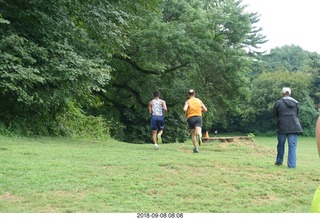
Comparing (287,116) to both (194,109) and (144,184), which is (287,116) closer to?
(194,109)

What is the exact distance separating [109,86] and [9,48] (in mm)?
13161

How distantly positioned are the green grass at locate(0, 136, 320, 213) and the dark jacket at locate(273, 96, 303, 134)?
33.0 inches

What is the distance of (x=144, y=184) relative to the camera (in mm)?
7285

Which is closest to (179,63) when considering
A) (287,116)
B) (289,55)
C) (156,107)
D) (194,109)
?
(156,107)

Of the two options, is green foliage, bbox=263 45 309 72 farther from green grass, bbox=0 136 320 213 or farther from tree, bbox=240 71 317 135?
green grass, bbox=0 136 320 213

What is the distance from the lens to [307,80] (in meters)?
57.2

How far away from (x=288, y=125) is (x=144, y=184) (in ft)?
13.3

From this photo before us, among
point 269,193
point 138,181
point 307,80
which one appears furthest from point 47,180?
point 307,80

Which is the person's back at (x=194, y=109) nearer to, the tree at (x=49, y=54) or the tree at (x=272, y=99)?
the tree at (x=49, y=54)

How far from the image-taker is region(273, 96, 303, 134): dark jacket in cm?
985

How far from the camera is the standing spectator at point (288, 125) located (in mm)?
9844

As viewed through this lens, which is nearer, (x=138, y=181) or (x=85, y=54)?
(x=138, y=181)

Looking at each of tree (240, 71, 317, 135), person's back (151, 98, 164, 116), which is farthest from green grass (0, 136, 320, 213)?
tree (240, 71, 317, 135)

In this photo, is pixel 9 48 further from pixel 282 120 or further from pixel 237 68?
pixel 237 68
